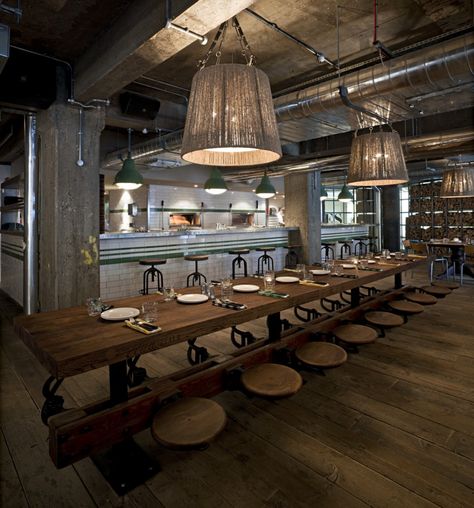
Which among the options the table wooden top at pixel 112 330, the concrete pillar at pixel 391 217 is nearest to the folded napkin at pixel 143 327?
the table wooden top at pixel 112 330

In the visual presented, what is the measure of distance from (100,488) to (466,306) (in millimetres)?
5837

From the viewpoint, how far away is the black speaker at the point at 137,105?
5309 mm

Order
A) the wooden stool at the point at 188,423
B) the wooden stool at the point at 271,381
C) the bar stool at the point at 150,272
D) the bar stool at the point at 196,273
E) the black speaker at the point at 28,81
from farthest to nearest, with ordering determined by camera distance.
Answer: the bar stool at the point at 196,273 → the bar stool at the point at 150,272 → the black speaker at the point at 28,81 → the wooden stool at the point at 271,381 → the wooden stool at the point at 188,423

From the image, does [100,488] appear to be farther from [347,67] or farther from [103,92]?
[347,67]

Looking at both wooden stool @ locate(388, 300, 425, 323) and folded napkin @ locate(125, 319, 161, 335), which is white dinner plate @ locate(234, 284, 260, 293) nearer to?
folded napkin @ locate(125, 319, 161, 335)

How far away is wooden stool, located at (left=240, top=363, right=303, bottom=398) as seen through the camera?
6.07 feet

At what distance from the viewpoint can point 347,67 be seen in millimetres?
4453

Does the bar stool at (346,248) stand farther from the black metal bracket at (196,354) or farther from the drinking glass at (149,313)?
the drinking glass at (149,313)

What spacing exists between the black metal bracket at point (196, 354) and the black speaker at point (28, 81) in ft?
10.5

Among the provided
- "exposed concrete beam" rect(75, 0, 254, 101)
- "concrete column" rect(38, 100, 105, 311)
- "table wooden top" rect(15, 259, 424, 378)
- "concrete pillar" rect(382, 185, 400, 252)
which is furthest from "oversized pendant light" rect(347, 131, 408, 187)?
"concrete pillar" rect(382, 185, 400, 252)

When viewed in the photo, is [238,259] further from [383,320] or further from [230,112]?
[230,112]

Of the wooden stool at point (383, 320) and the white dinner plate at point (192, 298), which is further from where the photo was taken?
the wooden stool at point (383, 320)

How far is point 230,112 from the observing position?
1.71m

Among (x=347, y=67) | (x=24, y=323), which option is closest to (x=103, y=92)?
(x=24, y=323)
